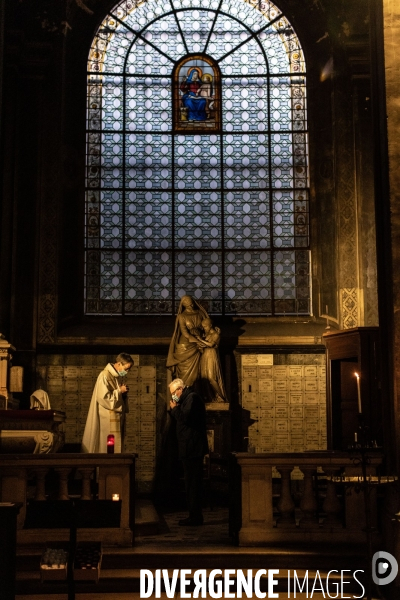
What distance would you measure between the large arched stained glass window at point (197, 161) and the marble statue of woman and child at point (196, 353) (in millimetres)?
1405

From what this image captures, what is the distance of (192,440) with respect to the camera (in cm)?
939

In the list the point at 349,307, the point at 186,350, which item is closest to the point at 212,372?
the point at 186,350

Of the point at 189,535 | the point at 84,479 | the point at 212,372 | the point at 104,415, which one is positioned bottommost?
the point at 189,535

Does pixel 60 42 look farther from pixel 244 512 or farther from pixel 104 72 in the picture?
pixel 244 512

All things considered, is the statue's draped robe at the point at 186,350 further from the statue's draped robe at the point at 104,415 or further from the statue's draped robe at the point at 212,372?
the statue's draped robe at the point at 104,415

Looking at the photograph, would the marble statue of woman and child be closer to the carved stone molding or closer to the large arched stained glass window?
the large arched stained glass window

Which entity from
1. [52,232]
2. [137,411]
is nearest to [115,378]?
[137,411]

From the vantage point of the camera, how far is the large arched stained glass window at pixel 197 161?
48.8 ft

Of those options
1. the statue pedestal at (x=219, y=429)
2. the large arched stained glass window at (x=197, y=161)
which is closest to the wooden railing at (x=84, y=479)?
the statue pedestal at (x=219, y=429)

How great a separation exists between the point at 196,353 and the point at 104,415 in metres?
3.53

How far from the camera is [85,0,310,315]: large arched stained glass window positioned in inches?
585

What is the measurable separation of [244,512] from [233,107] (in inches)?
356

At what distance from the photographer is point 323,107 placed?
15.2 m

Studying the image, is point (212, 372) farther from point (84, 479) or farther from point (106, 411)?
point (84, 479)
